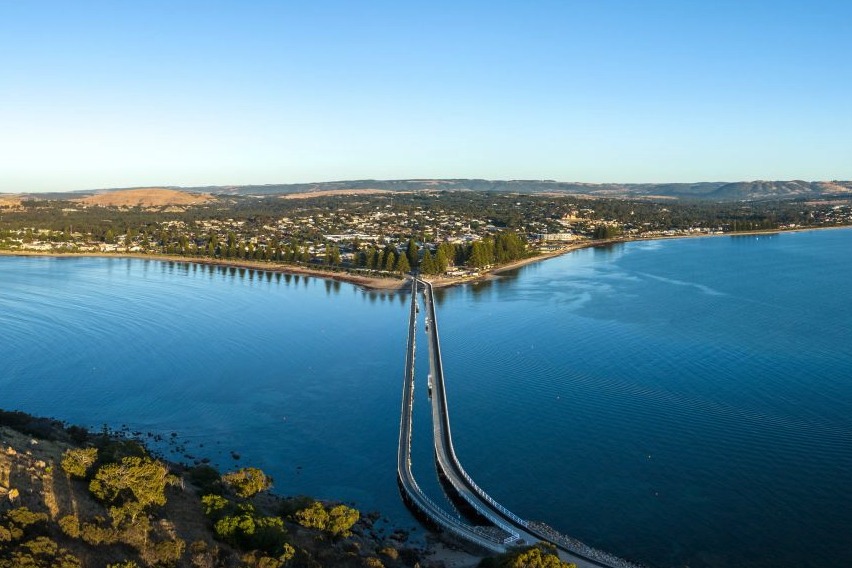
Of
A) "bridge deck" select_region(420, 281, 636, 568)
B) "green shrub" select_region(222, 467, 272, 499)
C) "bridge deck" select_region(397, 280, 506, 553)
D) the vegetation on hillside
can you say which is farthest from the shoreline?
the vegetation on hillside

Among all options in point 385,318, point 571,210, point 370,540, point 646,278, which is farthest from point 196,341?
point 571,210

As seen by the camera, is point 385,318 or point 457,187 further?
point 457,187

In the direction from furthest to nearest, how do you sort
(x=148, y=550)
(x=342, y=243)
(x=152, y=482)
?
(x=342, y=243) → (x=152, y=482) → (x=148, y=550)

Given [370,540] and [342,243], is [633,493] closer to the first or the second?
[370,540]

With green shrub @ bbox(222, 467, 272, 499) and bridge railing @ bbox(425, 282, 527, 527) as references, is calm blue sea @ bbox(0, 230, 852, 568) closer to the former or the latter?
bridge railing @ bbox(425, 282, 527, 527)

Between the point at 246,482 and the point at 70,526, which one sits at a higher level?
the point at 70,526

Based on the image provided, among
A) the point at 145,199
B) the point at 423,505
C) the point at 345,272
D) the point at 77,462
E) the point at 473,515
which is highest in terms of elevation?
the point at 145,199

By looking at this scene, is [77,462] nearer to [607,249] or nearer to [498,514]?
[498,514]

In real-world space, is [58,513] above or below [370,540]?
above

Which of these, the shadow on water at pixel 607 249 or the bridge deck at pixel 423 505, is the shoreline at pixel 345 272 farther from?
the bridge deck at pixel 423 505

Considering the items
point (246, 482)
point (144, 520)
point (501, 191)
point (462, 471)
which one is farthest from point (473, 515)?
point (501, 191)
